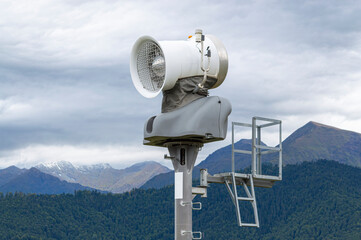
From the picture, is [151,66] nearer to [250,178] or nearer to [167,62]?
[167,62]

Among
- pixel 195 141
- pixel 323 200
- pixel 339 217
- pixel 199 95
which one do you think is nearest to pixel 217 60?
pixel 199 95

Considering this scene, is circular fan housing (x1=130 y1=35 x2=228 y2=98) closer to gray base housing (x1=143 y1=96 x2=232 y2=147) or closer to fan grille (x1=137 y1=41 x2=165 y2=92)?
fan grille (x1=137 y1=41 x2=165 y2=92)

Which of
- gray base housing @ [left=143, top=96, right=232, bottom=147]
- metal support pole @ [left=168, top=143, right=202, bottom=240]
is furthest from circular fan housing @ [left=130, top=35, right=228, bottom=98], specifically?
metal support pole @ [left=168, top=143, right=202, bottom=240]

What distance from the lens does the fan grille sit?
19.9 meters

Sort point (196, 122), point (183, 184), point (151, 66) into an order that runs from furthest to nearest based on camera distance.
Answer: point (151, 66) → point (183, 184) → point (196, 122)

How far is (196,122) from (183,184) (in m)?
2.03

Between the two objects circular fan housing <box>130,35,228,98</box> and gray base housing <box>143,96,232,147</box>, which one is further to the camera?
circular fan housing <box>130,35,228,98</box>

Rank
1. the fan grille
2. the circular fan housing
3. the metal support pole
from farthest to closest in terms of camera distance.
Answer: the metal support pole, the fan grille, the circular fan housing

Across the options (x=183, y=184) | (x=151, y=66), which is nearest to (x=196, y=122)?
(x=183, y=184)

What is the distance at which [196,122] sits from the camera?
63.0 feet

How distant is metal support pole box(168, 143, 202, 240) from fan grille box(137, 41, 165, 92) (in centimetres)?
184

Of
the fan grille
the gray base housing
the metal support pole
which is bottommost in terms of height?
the metal support pole

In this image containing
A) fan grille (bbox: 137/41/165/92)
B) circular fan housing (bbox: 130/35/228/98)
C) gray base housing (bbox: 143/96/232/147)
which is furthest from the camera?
fan grille (bbox: 137/41/165/92)

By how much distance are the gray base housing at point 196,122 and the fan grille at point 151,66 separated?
3.53 feet
